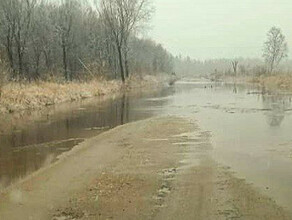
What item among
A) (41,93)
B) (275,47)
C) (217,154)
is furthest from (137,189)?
(275,47)

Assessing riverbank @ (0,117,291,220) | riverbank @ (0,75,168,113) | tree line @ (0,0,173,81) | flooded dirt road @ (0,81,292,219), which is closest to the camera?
riverbank @ (0,117,291,220)

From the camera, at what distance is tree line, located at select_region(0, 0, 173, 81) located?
45688 mm

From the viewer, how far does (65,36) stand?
51.8 metres

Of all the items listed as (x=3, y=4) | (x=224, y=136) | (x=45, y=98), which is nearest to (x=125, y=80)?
(x=3, y=4)

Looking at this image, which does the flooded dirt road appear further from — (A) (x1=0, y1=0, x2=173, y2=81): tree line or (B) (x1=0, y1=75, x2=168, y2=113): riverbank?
(A) (x1=0, y1=0, x2=173, y2=81): tree line

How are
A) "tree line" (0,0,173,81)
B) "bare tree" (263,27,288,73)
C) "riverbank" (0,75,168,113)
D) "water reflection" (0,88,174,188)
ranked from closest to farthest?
1. "water reflection" (0,88,174,188)
2. "riverbank" (0,75,168,113)
3. "tree line" (0,0,173,81)
4. "bare tree" (263,27,288,73)

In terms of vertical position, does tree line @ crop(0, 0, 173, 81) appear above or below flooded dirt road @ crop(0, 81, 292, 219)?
above

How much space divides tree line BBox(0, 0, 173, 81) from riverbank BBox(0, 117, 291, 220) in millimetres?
32831

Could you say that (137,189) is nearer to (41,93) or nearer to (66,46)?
(41,93)

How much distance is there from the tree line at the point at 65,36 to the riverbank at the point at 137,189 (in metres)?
32.8

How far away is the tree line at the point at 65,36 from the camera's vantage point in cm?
4569

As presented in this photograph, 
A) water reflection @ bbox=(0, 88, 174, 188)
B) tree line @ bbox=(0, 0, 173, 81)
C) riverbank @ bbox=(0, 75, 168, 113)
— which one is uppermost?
tree line @ bbox=(0, 0, 173, 81)

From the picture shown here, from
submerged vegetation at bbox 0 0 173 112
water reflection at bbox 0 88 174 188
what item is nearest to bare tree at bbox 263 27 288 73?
submerged vegetation at bbox 0 0 173 112

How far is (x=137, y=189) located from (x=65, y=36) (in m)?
45.7
